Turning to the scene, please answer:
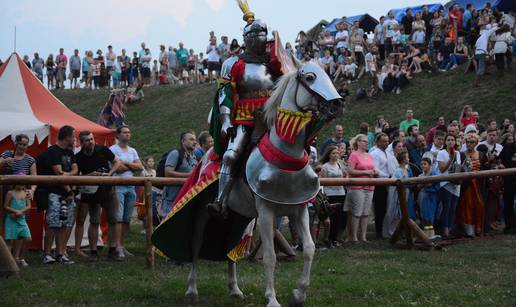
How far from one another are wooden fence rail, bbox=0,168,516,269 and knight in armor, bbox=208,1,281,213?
93.6 inches

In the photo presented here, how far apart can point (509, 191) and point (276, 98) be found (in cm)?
831

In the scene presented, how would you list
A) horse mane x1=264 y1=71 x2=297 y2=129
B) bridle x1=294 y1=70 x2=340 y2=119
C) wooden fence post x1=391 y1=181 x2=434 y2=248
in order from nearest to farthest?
1. bridle x1=294 y1=70 x2=340 y2=119
2. horse mane x1=264 y1=71 x2=297 y2=129
3. wooden fence post x1=391 y1=181 x2=434 y2=248

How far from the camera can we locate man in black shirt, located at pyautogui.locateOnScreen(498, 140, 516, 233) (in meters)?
14.0

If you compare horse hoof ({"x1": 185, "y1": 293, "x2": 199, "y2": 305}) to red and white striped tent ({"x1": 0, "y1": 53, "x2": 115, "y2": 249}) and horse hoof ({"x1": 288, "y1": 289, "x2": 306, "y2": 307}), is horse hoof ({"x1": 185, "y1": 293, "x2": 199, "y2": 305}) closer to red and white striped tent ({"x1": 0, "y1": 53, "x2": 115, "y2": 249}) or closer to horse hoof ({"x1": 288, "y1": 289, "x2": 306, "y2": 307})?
horse hoof ({"x1": 288, "y1": 289, "x2": 306, "y2": 307})

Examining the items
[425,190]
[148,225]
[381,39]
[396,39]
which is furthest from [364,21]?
[148,225]

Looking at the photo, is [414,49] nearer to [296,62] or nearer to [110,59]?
[110,59]

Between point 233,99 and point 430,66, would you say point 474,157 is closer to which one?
point 233,99

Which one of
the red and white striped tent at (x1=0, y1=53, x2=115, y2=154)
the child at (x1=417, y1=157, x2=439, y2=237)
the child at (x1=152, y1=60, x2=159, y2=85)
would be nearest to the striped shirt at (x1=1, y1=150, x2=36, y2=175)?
the red and white striped tent at (x1=0, y1=53, x2=115, y2=154)

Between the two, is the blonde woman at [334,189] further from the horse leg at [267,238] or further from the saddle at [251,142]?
the horse leg at [267,238]

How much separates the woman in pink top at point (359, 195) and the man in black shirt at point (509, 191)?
2674 mm

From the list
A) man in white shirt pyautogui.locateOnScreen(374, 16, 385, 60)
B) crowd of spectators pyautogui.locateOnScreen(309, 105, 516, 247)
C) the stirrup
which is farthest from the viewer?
man in white shirt pyautogui.locateOnScreen(374, 16, 385, 60)

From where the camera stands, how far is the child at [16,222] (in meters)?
10.0

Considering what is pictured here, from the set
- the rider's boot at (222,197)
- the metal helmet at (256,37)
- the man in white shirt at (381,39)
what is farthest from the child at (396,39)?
the rider's boot at (222,197)

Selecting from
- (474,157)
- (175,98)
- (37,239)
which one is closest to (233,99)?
(37,239)
